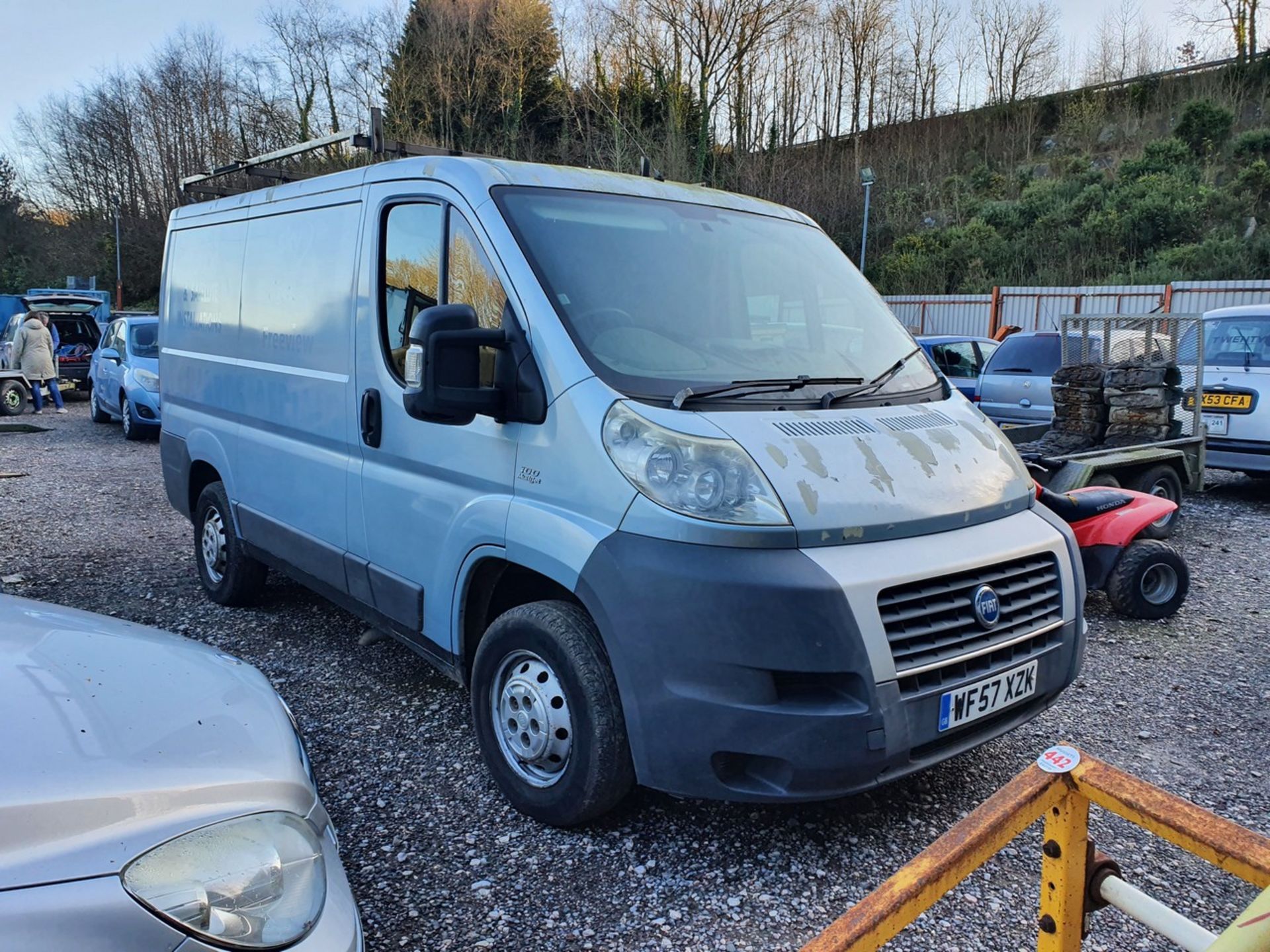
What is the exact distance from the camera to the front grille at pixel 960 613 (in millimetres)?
2564

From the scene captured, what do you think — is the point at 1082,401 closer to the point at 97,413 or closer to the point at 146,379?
the point at 146,379

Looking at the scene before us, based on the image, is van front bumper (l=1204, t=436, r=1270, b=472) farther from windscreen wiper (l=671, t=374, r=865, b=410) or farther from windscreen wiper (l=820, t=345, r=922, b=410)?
windscreen wiper (l=671, t=374, r=865, b=410)

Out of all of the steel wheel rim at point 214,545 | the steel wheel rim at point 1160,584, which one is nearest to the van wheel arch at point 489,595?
the steel wheel rim at point 214,545

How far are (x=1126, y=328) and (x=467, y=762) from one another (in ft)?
23.0

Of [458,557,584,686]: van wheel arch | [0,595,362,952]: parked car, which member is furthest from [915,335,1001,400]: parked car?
[0,595,362,952]: parked car

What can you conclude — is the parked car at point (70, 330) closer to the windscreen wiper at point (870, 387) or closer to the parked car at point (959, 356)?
the parked car at point (959, 356)

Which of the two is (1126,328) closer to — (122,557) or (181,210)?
(181,210)

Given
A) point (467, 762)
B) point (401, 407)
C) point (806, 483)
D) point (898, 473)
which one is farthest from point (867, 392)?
point (467, 762)

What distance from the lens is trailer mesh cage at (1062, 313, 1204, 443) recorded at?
7.68 metres

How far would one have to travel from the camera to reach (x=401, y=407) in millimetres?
3498

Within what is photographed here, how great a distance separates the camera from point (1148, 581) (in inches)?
212

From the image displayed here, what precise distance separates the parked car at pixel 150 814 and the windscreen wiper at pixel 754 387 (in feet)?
4.70

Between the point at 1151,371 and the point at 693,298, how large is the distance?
610cm

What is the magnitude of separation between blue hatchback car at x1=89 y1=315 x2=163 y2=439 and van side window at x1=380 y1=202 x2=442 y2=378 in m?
9.81
